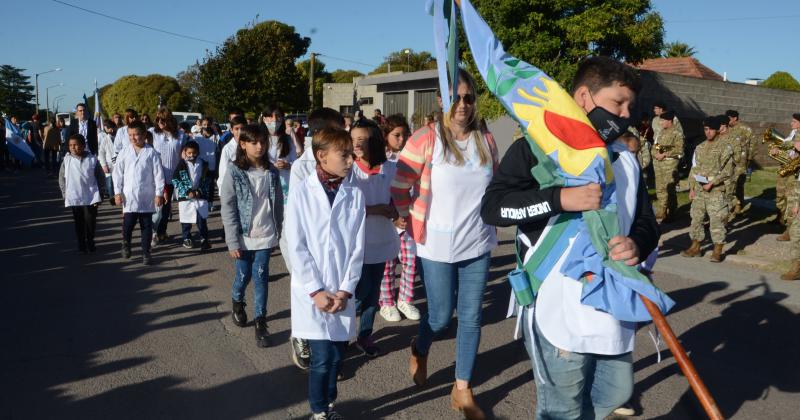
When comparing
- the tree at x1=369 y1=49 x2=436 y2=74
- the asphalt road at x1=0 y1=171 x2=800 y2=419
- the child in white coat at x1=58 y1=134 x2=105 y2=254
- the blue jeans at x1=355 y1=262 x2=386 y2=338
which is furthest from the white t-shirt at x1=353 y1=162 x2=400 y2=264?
the tree at x1=369 y1=49 x2=436 y2=74

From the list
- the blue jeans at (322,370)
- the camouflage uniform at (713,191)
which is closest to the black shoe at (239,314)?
the blue jeans at (322,370)

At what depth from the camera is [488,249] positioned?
3787 mm

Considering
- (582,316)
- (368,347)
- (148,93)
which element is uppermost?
(148,93)

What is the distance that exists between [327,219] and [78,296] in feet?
13.9

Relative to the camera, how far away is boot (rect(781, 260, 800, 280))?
722 cm

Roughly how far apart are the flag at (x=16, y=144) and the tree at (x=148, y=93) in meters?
40.6

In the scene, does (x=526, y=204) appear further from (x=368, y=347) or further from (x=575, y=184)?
(x=368, y=347)

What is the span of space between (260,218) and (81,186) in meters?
4.29

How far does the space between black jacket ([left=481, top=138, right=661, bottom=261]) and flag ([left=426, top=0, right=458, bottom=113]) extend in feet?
2.60

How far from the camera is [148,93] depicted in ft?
199

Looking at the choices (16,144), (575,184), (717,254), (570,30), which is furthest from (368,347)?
(16,144)

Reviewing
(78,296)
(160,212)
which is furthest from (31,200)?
(78,296)

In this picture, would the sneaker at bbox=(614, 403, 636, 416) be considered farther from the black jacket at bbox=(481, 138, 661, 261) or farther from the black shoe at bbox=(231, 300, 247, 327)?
the black shoe at bbox=(231, 300, 247, 327)

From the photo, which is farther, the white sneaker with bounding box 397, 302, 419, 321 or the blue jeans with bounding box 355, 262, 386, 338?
the white sneaker with bounding box 397, 302, 419, 321
